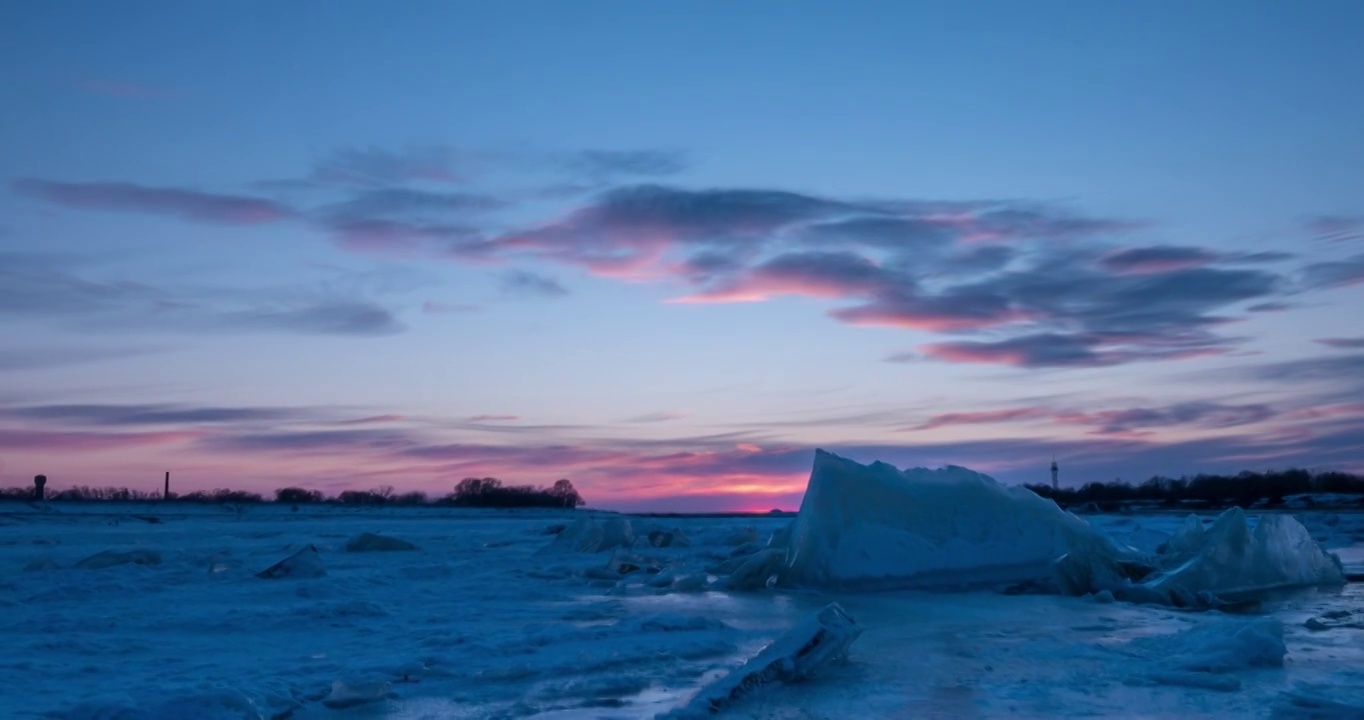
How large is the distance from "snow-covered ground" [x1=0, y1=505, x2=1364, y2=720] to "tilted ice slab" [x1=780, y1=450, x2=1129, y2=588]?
1.21ft

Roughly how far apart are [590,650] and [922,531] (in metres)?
5.37

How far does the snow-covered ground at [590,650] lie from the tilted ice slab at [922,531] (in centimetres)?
37

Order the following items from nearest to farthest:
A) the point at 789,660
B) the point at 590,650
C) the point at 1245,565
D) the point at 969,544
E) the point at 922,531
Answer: the point at 789,660, the point at 590,650, the point at 1245,565, the point at 969,544, the point at 922,531

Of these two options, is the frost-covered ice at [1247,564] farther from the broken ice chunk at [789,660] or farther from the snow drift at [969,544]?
Answer: the broken ice chunk at [789,660]

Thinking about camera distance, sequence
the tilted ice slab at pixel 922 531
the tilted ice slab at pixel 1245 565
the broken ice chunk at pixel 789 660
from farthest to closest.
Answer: the tilted ice slab at pixel 922 531 → the tilted ice slab at pixel 1245 565 → the broken ice chunk at pixel 789 660

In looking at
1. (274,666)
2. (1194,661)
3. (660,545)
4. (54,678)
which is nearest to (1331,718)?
(1194,661)

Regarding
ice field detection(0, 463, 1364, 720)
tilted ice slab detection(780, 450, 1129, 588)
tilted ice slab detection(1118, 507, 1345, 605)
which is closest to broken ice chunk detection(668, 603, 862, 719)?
ice field detection(0, 463, 1364, 720)

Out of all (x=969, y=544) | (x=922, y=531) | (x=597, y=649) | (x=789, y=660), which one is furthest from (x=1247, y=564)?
(x=597, y=649)

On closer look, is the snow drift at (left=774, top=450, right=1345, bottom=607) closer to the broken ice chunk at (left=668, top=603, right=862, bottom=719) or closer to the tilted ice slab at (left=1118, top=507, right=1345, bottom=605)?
the tilted ice slab at (left=1118, top=507, right=1345, bottom=605)

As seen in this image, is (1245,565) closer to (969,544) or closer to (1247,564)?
(1247,564)

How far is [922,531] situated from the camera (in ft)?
34.9

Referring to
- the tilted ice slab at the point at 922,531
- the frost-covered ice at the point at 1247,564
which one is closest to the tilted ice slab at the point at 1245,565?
the frost-covered ice at the point at 1247,564

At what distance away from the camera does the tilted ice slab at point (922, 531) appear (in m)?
10.3

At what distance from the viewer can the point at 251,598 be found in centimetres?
859
